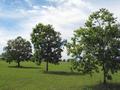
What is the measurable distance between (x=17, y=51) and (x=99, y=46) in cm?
7749

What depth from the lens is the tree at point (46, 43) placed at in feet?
323

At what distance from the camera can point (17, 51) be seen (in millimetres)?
131375

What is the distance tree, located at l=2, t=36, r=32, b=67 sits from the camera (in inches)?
5138

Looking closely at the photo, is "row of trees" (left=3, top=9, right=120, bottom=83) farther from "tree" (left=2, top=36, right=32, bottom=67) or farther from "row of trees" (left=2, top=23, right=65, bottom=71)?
"tree" (left=2, top=36, right=32, bottom=67)

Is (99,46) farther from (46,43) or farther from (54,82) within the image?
(46,43)

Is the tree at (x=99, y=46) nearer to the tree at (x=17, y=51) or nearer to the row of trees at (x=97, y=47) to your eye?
the row of trees at (x=97, y=47)

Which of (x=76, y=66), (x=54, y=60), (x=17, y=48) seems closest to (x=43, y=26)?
(x=54, y=60)

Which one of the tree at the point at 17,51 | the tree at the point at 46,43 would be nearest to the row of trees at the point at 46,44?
the tree at the point at 46,43

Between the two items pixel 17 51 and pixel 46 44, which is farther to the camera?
pixel 17 51

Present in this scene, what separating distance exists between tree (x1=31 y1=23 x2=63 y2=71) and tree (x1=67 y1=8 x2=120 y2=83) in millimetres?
40091

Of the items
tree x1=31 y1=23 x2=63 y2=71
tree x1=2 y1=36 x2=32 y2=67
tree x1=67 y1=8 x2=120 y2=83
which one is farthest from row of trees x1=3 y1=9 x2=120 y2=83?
tree x1=2 y1=36 x2=32 y2=67

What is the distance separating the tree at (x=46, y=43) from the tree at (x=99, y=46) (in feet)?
132

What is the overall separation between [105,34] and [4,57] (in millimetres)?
80204

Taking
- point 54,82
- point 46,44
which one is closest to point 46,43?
point 46,44
